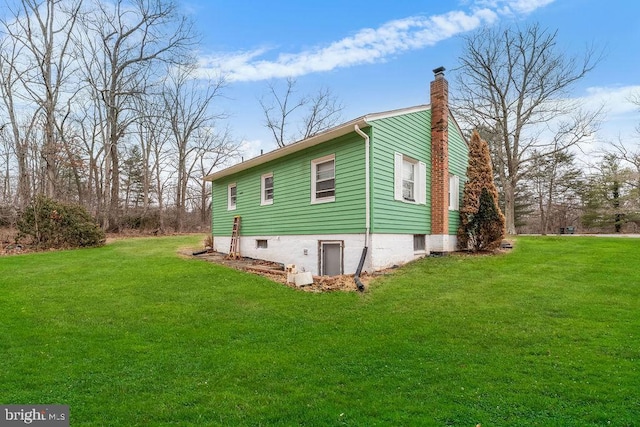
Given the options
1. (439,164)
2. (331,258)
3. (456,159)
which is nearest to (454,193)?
(456,159)

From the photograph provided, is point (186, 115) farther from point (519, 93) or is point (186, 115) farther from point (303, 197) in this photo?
point (519, 93)

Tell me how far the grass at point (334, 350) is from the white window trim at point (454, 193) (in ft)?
12.2

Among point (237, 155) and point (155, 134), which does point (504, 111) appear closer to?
point (237, 155)

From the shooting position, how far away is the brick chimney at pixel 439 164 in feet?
34.3

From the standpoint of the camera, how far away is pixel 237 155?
104ft

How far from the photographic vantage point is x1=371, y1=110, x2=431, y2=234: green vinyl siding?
8.47 metres

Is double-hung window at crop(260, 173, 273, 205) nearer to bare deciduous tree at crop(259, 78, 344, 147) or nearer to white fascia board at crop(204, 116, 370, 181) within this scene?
white fascia board at crop(204, 116, 370, 181)

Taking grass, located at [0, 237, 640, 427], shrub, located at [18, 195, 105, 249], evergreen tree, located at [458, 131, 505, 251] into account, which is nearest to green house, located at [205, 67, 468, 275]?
evergreen tree, located at [458, 131, 505, 251]

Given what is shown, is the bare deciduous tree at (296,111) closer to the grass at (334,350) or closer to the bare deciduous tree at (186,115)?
the bare deciduous tree at (186,115)

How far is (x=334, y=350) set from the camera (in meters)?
4.32

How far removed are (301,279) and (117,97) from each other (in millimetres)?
23050

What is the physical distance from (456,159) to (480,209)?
7.53 ft

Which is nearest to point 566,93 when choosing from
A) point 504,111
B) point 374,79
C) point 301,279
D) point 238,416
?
point 504,111

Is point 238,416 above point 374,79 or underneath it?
underneath
